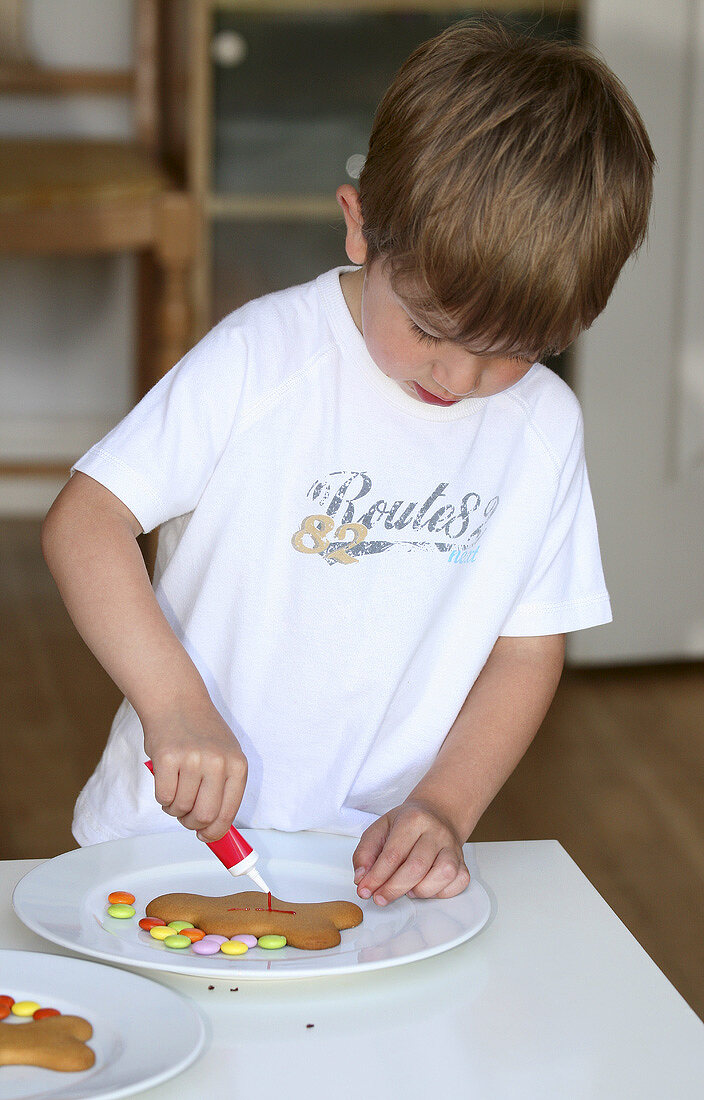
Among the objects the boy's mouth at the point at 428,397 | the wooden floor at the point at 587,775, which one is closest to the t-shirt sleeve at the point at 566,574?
the boy's mouth at the point at 428,397

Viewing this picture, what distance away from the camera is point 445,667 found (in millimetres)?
796

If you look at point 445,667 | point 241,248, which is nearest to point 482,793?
point 445,667

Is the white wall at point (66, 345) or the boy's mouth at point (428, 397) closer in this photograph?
the boy's mouth at point (428, 397)

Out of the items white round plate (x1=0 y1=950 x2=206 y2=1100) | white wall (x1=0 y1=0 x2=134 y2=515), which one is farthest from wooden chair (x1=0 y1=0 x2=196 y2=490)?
white round plate (x1=0 y1=950 x2=206 y2=1100)

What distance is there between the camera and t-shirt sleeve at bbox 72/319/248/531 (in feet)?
2.34

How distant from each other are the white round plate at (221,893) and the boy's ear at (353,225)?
0.30 m

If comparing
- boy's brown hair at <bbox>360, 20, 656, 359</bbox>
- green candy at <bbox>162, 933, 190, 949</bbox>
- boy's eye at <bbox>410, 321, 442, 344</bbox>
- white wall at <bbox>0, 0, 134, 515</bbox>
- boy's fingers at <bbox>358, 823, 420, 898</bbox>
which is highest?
boy's brown hair at <bbox>360, 20, 656, 359</bbox>

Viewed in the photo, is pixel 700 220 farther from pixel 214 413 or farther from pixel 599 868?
pixel 214 413

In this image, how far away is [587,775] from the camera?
196cm

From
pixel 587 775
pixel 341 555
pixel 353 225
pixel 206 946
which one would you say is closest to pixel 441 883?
pixel 206 946

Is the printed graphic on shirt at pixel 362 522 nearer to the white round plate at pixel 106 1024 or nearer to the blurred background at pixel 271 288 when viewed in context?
the white round plate at pixel 106 1024

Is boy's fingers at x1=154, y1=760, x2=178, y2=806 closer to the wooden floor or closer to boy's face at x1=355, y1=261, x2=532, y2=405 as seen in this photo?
boy's face at x1=355, y1=261, x2=532, y2=405

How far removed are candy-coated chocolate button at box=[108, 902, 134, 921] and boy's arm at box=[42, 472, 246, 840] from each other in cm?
5

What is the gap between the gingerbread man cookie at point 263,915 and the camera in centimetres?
57
